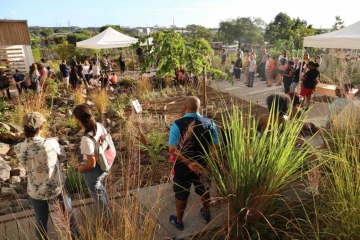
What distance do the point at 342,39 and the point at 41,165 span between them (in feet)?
20.5

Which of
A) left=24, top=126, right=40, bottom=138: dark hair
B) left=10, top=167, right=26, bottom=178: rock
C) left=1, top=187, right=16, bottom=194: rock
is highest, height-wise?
left=24, top=126, right=40, bottom=138: dark hair

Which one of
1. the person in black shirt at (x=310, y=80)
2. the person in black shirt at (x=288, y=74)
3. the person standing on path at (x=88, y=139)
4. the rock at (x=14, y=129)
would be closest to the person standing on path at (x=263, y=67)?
the person in black shirt at (x=288, y=74)

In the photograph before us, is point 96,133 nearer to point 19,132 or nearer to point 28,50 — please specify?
point 19,132

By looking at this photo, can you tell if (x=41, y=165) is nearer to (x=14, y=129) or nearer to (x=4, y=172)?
(x=4, y=172)

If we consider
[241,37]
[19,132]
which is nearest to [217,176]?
[19,132]

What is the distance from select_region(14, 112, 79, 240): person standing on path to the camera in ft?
7.51

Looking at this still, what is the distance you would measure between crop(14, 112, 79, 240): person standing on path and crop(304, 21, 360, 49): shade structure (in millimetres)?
5919

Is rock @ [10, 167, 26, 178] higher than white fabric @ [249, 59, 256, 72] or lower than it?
lower

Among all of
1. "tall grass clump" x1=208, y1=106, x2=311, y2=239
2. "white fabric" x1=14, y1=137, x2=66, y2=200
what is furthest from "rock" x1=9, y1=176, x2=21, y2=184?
"tall grass clump" x1=208, y1=106, x2=311, y2=239

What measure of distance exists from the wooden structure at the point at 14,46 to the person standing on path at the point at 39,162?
45.2ft

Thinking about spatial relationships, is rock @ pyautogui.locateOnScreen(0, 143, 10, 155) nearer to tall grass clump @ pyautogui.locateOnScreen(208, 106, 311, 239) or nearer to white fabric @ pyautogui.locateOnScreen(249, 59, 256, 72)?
tall grass clump @ pyautogui.locateOnScreen(208, 106, 311, 239)

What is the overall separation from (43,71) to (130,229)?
932 cm

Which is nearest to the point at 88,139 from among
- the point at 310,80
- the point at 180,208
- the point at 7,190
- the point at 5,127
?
the point at 180,208

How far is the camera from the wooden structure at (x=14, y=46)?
45.9 ft
